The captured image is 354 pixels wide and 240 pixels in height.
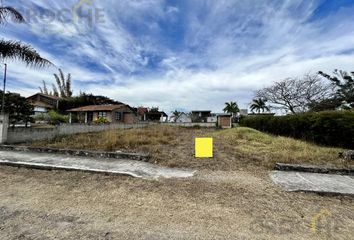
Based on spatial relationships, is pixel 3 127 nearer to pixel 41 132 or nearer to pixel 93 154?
pixel 41 132

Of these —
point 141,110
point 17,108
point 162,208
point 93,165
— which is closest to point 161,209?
point 162,208

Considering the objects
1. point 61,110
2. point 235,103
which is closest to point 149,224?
point 61,110

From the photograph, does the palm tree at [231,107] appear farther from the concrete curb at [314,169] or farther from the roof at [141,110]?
the concrete curb at [314,169]

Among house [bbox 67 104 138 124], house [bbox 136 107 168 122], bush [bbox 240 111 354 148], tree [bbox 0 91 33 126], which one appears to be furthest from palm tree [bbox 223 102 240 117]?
tree [bbox 0 91 33 126]

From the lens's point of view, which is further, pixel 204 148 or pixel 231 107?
pixel 231 107

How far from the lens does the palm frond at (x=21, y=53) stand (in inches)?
269

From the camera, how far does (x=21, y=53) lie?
22.8ft

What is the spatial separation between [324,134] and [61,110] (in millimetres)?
34803

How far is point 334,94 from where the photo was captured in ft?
62.0

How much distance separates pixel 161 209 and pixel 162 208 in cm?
4

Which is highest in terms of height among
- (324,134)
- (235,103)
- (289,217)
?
(235,103)

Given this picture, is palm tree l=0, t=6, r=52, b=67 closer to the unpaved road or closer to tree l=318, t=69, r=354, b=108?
the unpaved road

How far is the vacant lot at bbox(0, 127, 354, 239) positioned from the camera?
221 cm

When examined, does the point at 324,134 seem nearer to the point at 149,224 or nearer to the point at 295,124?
the point at 295,124
